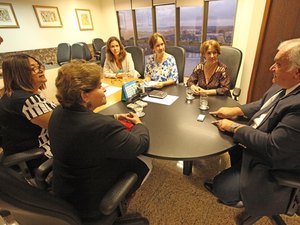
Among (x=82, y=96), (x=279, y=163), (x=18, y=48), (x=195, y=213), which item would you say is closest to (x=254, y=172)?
(x=279, y=163)

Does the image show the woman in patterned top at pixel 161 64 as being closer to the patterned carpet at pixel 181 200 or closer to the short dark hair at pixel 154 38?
the short dark hair at pixel 154 38

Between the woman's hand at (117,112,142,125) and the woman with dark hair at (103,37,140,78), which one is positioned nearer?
the woman's hand at (117,112,142,125)

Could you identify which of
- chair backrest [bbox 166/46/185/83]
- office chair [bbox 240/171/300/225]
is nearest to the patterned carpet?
office chair [bbox 240/171/300/225]

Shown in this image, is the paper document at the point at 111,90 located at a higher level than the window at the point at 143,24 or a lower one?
lower

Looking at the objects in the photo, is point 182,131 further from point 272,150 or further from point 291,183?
point 291,183

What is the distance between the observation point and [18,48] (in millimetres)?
4379

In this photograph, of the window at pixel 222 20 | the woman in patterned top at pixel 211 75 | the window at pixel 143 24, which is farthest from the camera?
the window at pixel 143 24

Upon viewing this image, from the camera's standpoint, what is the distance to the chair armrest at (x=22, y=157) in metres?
1.05

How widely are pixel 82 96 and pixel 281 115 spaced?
984mm

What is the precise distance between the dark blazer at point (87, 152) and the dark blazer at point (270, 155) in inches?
22.6

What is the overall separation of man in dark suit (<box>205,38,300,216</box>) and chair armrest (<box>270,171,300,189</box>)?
3cm

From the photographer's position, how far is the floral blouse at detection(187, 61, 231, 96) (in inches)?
66.4

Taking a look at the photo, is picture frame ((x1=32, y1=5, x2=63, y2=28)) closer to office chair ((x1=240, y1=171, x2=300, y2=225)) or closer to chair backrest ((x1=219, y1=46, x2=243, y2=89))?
chair backrest ((x1=219, y1=46, x2=243, y2=89))

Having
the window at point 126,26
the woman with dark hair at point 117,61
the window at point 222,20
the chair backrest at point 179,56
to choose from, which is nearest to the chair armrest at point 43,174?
the woman with dark hair at point 117,61
